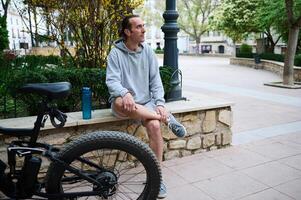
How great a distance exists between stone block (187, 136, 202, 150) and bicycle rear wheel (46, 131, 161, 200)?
4.93ft

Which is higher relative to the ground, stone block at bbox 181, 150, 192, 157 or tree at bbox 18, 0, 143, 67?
tree at bbox 18, 0, 143, 67

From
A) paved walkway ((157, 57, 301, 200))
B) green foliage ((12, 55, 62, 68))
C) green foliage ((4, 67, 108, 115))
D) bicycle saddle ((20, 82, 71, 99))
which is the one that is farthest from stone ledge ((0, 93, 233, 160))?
green foliage ((12, 55, 62, 68))

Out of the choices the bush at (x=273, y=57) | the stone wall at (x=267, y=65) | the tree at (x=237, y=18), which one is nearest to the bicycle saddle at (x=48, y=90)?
the stone wall at (x=267, y=65)

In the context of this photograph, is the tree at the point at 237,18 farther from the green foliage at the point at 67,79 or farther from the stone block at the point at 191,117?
the green foliage at the point at 67,79

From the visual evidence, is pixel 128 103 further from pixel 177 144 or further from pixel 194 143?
pixel 194 143

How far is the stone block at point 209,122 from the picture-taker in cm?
414

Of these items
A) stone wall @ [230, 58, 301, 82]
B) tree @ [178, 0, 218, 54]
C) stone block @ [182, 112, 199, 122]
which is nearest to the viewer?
stone block @ [182, 112, 199, 122]

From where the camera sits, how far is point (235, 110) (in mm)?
6863

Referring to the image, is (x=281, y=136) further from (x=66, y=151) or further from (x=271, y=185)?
(x=66, y=151)

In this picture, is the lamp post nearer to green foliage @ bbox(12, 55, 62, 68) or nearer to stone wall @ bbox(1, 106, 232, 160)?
stone wall @ bbox(1, 106, 232, 160)

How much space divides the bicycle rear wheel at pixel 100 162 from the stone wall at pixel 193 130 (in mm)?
901

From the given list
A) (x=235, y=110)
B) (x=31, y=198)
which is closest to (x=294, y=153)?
(x=235, y=110)

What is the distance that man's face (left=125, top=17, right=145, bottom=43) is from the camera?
3230 millimetres

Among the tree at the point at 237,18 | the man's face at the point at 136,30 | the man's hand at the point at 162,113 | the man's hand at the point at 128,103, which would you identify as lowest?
the man's hand at the point at 162,113
